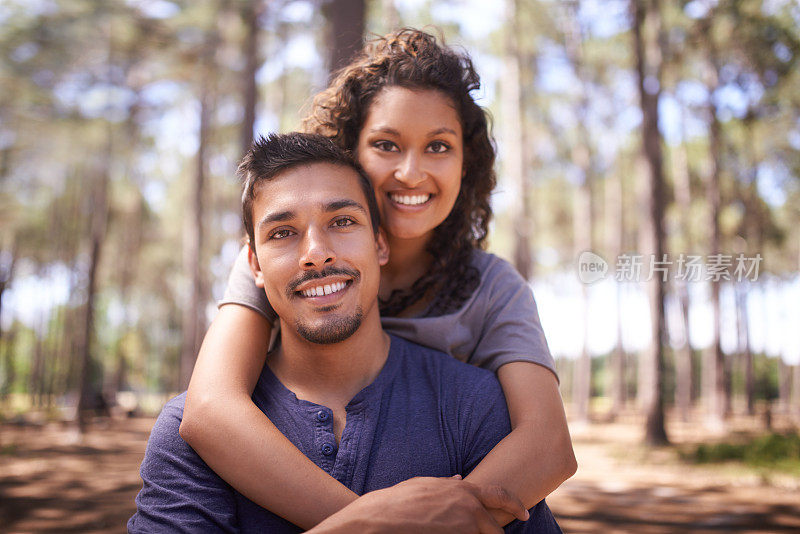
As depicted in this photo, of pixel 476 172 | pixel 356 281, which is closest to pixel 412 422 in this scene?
pixel 356 281

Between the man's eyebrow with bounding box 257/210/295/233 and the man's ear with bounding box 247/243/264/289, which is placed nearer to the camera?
the man's eyebrow with bounding box 257/210/295/233

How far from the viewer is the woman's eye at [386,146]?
2.67m

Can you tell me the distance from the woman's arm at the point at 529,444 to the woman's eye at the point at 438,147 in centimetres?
100

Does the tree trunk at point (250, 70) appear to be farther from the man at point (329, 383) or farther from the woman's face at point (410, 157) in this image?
the man at point (329, 383)

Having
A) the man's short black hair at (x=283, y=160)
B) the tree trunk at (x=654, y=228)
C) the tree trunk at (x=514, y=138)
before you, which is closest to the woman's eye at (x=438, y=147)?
the man's short black hair at (x=283, y=160)

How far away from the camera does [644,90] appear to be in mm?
13508

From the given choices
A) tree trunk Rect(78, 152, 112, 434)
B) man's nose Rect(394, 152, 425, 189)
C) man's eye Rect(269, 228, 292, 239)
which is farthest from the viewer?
tree trunk Rect(78, 152, 112, 434)

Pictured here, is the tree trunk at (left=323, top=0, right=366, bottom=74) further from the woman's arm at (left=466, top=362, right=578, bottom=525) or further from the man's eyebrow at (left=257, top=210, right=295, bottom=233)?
the woman's arm at (left=466, top=362, right=578, bottom=525)

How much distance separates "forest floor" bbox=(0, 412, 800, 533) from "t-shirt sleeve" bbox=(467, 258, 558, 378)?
566cm

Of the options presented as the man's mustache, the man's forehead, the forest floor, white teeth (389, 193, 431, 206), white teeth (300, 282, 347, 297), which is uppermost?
white teeth (389, 193, 431, 206)

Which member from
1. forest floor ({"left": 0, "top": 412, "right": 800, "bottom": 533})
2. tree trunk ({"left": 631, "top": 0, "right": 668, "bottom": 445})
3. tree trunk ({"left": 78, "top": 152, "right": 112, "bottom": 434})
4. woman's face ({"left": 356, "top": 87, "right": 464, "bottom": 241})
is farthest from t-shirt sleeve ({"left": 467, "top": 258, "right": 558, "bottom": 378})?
tree trunk ({"left": 78, "top": 152, "right": 112, "bottom": 434})

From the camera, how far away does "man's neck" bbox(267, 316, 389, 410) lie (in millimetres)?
2164

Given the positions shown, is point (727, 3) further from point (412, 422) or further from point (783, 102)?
point (412, 422)

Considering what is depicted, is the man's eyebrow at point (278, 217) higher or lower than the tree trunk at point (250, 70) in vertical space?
lower
